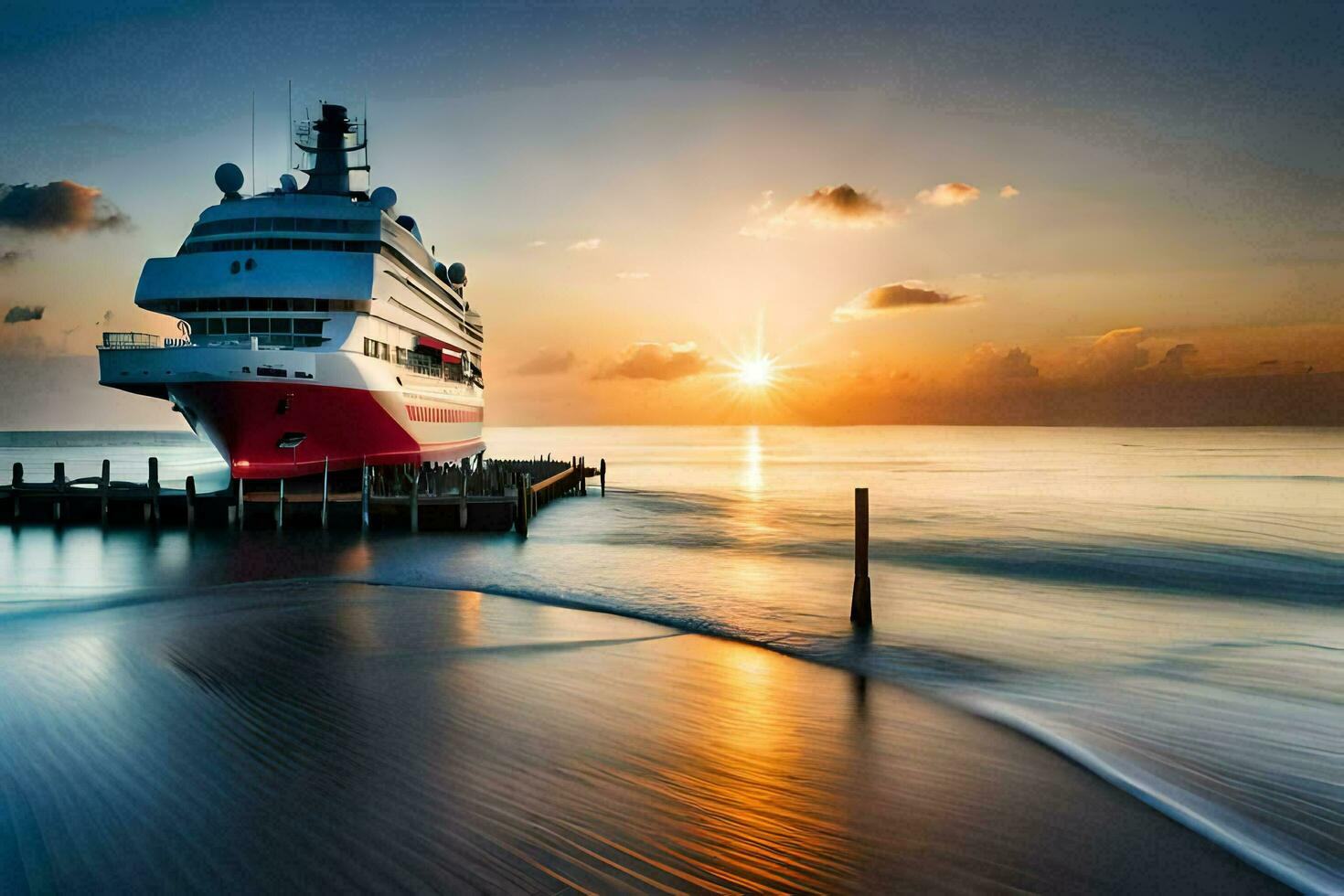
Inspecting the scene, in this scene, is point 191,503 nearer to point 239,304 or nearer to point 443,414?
point 239,304

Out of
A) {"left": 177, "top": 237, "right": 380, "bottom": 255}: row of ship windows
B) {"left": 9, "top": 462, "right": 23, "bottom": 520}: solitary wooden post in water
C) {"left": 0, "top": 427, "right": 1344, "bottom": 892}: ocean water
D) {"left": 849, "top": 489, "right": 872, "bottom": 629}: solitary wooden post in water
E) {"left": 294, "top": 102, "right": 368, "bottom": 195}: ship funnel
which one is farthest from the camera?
{"left": 294, "top": 102, "right": 368, "bottom": 195}: ship funnel

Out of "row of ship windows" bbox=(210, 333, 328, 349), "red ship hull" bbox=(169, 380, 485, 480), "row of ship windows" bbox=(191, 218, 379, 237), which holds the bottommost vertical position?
"red ship hull" bbox=(169, 380, 485, 480)

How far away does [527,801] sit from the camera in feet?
21.5

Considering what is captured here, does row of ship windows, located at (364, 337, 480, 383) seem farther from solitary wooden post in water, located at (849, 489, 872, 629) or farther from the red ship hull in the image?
solitary wooden post in water, located at (849, 489, 872, 629)

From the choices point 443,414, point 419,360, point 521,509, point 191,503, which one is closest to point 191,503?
point 191,503

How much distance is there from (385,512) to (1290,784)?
25676 mm

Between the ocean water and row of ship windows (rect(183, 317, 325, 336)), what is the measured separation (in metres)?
8.56

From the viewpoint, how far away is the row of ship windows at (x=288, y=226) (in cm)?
3338

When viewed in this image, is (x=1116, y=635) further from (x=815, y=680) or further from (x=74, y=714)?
(x=74, y=714)

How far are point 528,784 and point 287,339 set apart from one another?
93.3 feet

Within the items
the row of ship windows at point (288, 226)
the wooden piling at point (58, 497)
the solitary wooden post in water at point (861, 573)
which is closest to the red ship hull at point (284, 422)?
the wooden piling at point (58, 497)

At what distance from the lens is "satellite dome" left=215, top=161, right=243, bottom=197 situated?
37.1 metres

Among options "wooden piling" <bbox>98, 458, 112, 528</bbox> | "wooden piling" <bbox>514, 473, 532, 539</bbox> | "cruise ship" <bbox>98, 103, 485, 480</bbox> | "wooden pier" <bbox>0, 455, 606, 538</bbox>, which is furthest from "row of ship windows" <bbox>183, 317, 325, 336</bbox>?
"wooden piling" <bbox>514, 473, 532, 539</bbox>

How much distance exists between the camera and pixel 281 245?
33.2 metres
